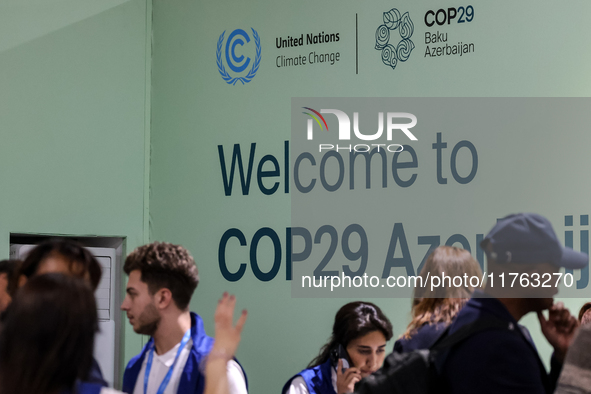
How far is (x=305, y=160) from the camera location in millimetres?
4238

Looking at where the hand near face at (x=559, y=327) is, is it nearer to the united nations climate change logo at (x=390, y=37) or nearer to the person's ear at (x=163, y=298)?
the person's ear at (x=163, y=298)

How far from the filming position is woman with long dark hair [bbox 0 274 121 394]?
1.29 metres

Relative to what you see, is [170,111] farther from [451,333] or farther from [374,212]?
[451,333]

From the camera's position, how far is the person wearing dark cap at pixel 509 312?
4.96 ft

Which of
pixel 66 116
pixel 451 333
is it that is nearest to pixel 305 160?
pixel 66 116

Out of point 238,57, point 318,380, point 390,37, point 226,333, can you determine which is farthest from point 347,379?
point 238,57

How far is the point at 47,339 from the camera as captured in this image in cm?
130

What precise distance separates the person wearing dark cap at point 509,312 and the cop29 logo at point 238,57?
10.3 ft

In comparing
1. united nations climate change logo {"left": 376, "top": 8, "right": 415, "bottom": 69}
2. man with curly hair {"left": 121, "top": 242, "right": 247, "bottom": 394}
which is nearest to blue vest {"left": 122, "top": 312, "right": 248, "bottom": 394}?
man with curly hair {"left": 121, "top": 242, "right": 247, "bottom": 394}

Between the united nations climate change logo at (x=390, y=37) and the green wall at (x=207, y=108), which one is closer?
the green wall at (x=207, y=108)

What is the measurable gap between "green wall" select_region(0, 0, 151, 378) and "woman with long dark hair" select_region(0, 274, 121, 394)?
3.01m

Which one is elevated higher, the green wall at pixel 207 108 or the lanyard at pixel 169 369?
the green wall at pixel 207 108

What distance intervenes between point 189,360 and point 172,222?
101 inches

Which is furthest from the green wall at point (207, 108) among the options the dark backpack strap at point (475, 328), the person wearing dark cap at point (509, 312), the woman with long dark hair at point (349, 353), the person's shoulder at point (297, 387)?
the dark backpack strap at point (475, 328)
